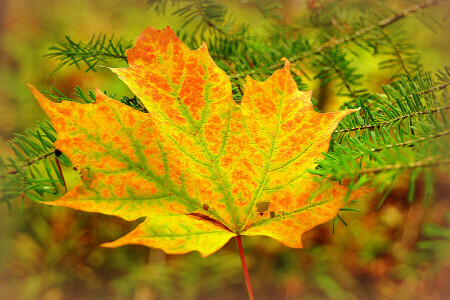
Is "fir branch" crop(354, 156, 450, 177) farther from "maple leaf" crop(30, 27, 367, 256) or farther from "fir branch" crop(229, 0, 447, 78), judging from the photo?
"fir branch" crop(229, 0, 447, 78)

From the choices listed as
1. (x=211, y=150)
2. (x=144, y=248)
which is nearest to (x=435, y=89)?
(x=211, y=150)

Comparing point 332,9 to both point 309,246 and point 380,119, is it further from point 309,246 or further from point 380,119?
point 309,246

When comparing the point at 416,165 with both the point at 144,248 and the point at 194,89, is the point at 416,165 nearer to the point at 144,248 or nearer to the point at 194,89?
the point at 194,89

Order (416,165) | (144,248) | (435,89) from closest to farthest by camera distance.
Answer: (416,165) → (435,89) → (144,248)

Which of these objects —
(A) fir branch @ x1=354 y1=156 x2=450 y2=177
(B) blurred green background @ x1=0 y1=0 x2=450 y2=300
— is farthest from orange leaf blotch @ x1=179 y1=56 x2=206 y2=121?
(B) blurred green background @ x1=0 y1=0 x2=450 y2=300

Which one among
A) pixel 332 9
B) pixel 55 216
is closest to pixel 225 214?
pixel 332 9

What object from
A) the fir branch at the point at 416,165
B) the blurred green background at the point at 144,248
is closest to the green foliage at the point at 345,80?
the fir branch at the point at 416,165
